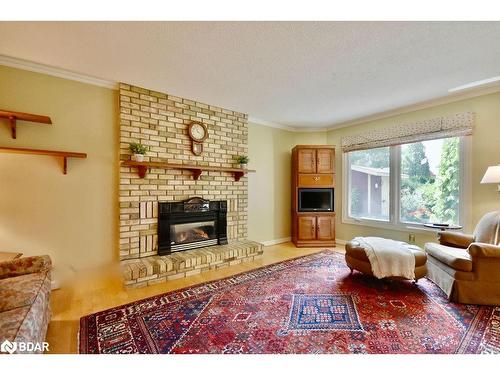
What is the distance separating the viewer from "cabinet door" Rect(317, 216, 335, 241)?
452cm

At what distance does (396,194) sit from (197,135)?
357 cm

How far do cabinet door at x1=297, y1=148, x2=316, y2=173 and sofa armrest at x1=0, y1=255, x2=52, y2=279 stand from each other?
13.1 ft

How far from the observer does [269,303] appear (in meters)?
2.23

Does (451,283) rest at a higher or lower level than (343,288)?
higher

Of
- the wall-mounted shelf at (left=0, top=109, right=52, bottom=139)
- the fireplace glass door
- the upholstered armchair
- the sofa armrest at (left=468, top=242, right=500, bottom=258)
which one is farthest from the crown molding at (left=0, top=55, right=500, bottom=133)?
the sofa armrest at (left=468, top=242, right=500, bottom=258)

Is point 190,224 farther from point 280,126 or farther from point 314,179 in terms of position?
point 280,126

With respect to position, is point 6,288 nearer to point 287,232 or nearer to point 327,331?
point 327,331

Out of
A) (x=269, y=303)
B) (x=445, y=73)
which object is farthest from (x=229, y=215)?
(x=445, y=73)

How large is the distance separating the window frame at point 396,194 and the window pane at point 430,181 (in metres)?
0.06

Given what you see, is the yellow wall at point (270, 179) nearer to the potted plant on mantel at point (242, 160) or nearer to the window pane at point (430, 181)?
the potted plant on mantel at point (242, 160)

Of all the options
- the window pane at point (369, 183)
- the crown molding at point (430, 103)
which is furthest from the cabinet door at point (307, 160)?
the crown molding at point (430, 103)

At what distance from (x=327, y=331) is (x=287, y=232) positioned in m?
3.14

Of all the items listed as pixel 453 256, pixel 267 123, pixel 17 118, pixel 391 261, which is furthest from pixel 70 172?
pixel 453 256

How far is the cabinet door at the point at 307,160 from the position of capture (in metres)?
4.55
